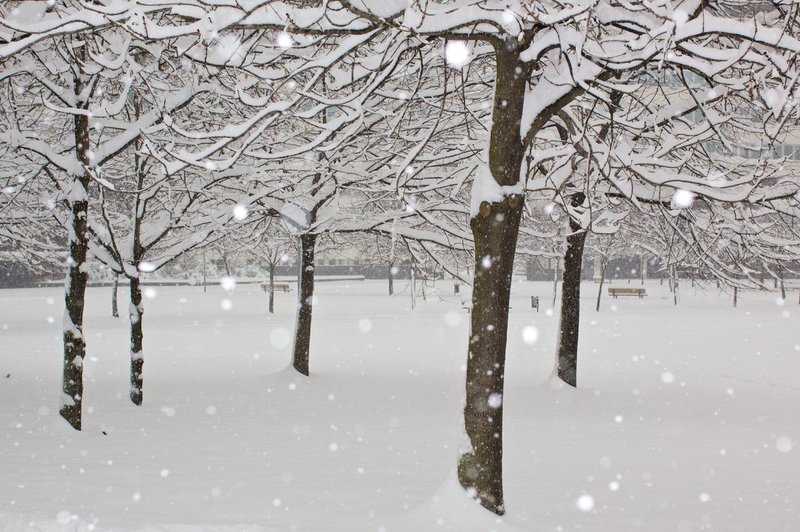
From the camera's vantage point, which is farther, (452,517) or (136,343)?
(136,343)

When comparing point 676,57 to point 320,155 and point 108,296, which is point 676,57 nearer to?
point 320,155

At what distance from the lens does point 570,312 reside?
11.7 metres

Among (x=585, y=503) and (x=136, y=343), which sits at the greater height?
(x=136, y=343)

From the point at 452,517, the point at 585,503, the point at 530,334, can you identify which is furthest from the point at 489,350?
the point at 530,334

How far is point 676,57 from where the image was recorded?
405cm

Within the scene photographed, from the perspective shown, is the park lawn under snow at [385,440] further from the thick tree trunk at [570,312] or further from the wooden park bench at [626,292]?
the wooden park bench at [626,292]

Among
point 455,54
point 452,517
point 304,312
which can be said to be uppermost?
point 455,54

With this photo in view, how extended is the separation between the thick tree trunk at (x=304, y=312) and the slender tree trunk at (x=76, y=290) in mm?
5601

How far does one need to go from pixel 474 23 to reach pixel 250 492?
4152 millimetres

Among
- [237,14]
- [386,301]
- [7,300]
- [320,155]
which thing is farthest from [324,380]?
[7,300]

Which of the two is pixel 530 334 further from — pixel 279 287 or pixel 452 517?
pixel 279 287

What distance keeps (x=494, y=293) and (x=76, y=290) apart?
5355 millimetres

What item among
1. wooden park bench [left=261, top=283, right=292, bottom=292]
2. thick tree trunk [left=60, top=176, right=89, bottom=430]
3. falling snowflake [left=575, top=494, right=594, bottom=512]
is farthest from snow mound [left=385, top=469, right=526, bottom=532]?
wooden park bench [left=261, top=283, right=292, bottom=292]

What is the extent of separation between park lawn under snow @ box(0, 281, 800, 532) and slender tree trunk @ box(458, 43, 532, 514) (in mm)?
268
